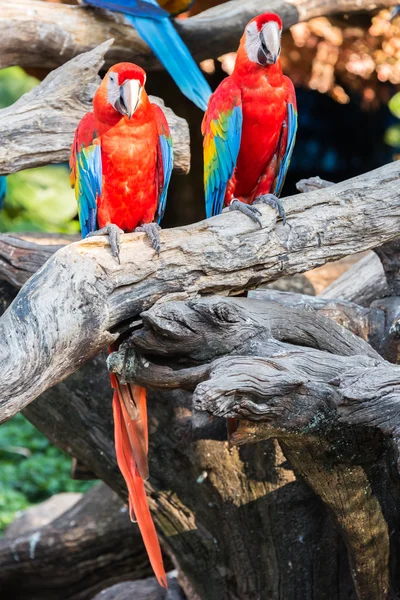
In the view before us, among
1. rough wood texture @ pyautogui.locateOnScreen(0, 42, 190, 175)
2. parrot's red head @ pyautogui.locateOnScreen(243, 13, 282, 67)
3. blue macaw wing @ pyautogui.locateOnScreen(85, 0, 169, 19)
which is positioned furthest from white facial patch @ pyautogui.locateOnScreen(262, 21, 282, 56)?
blue macaw wing @ pyautogui.locateOnScreen(85, 0, 169, 19)

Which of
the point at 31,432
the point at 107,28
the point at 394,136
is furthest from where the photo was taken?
the point at 31,432

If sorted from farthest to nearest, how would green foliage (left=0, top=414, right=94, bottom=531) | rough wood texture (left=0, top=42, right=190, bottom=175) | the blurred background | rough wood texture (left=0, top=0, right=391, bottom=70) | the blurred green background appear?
the blurred green background → green foliage (left=0, top=414, right=94, bottom=531) → the blurred background → rough wood texture (left=0, top=0, right=391, bottom=70) → rough wood texture (left=0, top=42, right=190, bottom=175)

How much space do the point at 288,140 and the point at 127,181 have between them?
533 millimetres

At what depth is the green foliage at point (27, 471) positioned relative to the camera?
181 inches

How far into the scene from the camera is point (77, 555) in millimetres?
3225

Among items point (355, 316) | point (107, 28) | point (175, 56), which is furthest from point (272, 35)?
point (107, 28)

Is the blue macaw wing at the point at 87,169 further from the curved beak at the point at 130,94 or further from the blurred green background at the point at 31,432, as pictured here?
the blurred green background at the point at 31,432

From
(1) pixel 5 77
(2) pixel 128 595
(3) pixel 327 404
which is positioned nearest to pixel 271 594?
(2) pixel 128 595

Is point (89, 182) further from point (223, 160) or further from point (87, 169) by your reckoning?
point (223, 160)

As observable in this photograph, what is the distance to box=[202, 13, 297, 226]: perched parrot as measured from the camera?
2.19 m

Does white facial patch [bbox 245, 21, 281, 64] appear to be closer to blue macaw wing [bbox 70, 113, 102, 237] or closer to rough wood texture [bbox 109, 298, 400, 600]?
blue macaw wing [bbox 70, 113, 102, 237]

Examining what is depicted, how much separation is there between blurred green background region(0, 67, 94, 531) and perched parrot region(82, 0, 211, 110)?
1.65m

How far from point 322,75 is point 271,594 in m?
2.86

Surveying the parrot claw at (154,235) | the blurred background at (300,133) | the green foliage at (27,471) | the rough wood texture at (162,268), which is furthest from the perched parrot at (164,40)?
the green foliage at (27,471)
